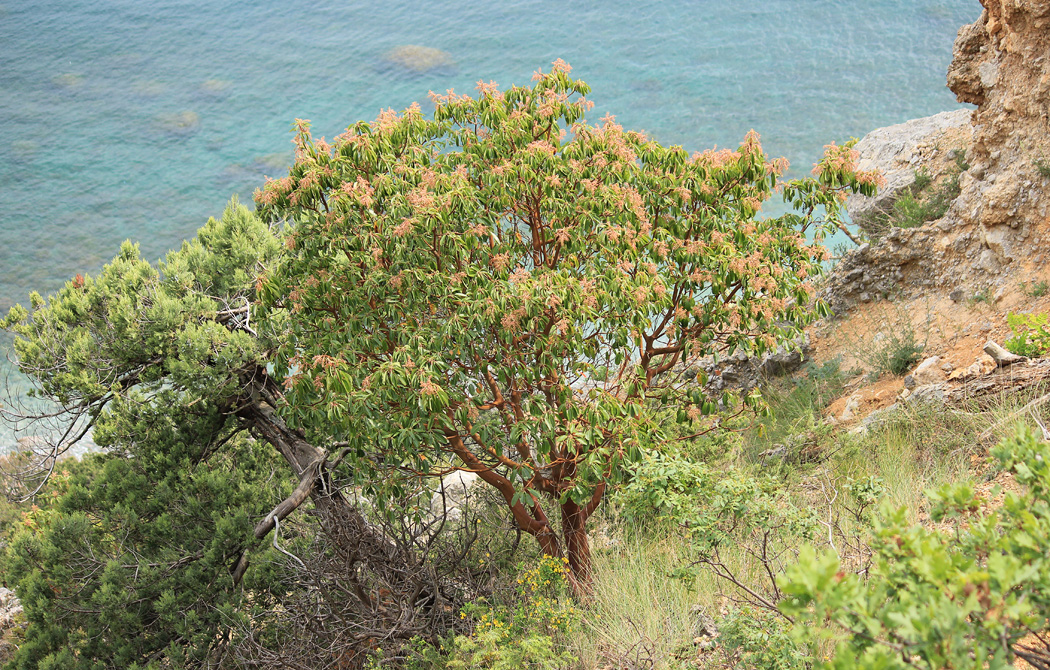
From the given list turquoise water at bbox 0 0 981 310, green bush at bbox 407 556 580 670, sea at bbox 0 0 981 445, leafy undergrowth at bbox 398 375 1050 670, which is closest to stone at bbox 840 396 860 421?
leafy undergrowth at bbox 398 375 1050 670

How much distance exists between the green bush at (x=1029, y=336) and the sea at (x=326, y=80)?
589 inches

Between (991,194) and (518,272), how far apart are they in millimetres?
6110

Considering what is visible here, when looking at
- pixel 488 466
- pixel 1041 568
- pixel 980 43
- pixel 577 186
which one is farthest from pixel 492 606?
A: pixel 980 43

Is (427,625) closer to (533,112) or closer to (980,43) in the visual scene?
(533,112)

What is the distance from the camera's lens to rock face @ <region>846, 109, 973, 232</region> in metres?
10.5

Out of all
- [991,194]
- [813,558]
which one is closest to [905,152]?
[991,194]

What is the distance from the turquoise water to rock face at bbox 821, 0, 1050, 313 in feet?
40.8

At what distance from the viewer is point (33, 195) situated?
2327 centimetres

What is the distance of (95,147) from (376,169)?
24.9 metres

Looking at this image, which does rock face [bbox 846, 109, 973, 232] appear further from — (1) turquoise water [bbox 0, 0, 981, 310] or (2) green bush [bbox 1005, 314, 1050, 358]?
(1) turquoise water [bbox 0, 0, 981, 310]

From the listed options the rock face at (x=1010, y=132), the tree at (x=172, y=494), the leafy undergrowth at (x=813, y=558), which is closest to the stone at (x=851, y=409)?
the leafy undergrowth at (x=813, y=558)

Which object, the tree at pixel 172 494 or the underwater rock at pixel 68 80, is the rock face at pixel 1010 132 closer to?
the tree at pixel 172 494

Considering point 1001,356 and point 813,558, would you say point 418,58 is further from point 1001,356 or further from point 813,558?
point 813,558

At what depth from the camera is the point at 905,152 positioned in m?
11.1
